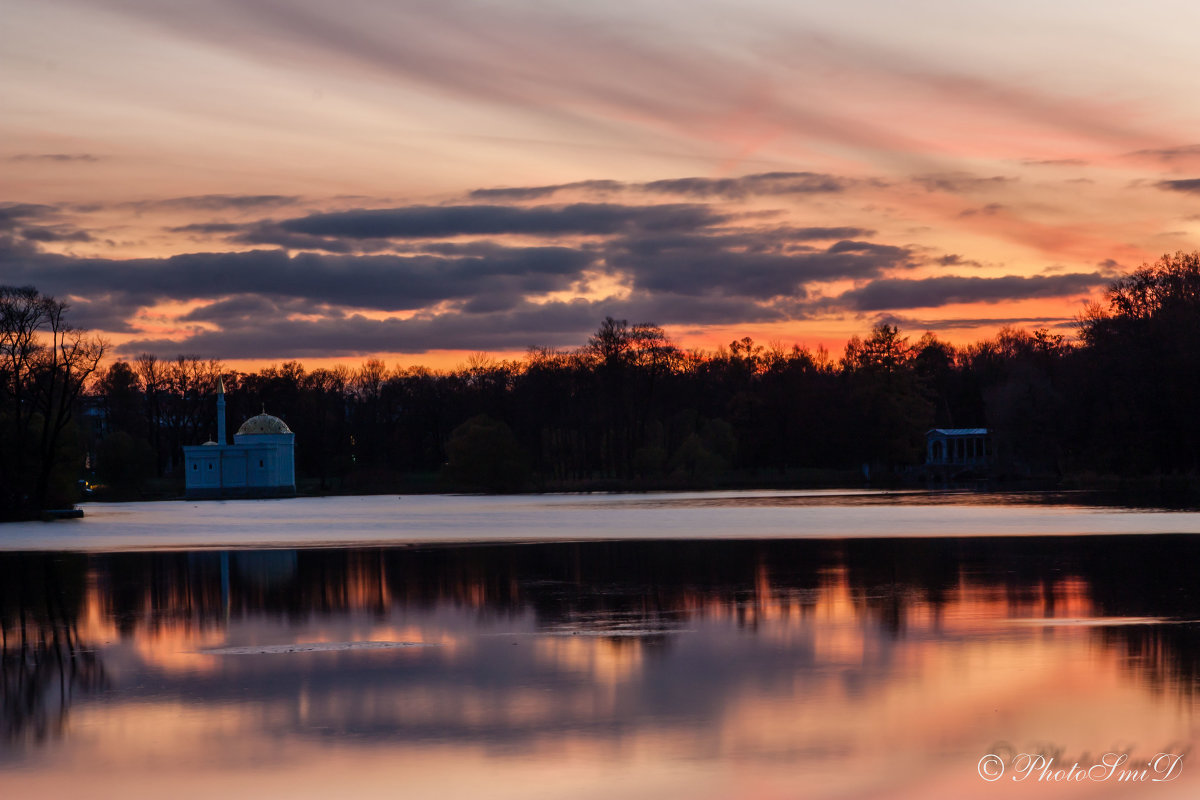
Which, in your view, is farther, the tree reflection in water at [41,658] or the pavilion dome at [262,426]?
the pavilion dome at [262,426]

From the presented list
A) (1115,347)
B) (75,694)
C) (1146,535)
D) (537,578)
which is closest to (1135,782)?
(75,694)

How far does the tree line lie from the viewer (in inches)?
2906

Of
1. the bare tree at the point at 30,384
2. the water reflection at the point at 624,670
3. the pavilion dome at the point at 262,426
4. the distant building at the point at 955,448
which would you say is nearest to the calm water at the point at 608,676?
the water reflection at the point at 624,670

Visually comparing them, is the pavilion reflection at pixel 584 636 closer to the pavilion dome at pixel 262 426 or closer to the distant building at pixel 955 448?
the distant building at pixel 955 448

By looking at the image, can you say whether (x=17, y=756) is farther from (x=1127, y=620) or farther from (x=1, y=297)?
(x=1, y=297)

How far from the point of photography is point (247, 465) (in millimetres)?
115500

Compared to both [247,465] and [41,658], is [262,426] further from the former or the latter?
[41,658]

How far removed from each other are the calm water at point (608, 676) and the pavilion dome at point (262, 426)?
293ft

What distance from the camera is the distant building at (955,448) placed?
384 ft

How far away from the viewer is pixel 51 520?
64250mm

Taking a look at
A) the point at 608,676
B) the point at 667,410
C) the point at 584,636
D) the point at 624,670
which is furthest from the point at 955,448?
the point at 608,676

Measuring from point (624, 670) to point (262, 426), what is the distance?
108 metres

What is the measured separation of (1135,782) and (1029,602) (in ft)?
35.2

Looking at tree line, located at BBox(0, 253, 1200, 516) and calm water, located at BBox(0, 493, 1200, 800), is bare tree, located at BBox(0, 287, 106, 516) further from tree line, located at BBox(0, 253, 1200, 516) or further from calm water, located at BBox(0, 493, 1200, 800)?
calm water, located at BBox(0, 493, 1200, 800)
